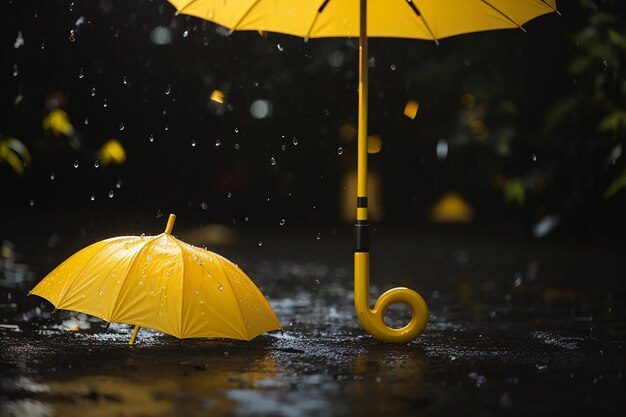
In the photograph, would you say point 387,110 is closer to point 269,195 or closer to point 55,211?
point 269,195

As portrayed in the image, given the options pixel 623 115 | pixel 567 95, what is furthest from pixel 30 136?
pixel 567 95

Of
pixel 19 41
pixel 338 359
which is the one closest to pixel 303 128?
pixel 19 41

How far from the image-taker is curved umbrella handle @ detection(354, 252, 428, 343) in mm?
5789

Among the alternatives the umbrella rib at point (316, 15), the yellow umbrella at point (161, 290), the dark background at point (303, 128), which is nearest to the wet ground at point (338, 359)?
the yellow umbrella at point (161, 290)

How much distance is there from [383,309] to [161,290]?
4.30ft

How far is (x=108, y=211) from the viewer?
21078 millimetres

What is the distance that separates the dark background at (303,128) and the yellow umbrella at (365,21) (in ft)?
30.4

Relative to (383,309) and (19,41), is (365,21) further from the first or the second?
(19,41)

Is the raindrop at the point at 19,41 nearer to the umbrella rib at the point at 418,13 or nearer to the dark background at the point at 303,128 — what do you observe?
the dark background at the point at 303,128

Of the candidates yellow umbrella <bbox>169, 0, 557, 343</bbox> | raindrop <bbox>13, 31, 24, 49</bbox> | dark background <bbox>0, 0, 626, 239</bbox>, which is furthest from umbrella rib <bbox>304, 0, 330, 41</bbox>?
dark background <bbox>0, 0, 626, 239</bbox>

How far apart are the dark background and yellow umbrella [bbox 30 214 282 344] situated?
1017 centimetres

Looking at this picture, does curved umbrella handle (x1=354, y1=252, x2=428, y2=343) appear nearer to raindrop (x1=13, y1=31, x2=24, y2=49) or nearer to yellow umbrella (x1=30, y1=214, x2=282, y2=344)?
yellow umbrella (x1=30, y1=214, x2=282, y2=344)

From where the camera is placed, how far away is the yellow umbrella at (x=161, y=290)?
5.02 m

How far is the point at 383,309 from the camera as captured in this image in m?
5.79
